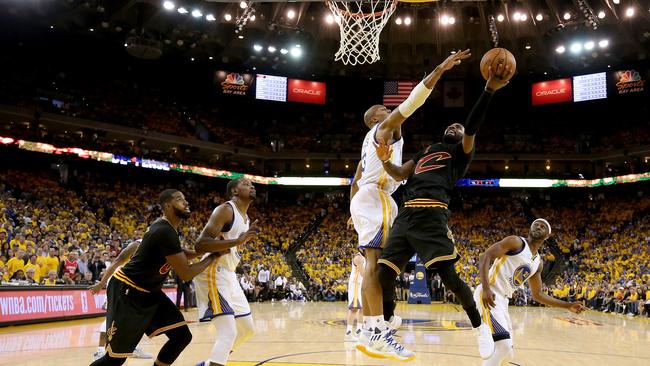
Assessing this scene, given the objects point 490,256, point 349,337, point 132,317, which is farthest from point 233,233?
point 349,337

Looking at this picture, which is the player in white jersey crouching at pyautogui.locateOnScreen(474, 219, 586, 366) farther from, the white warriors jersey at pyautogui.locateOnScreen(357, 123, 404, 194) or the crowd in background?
the crowd in background

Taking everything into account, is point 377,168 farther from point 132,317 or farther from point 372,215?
point 132,317

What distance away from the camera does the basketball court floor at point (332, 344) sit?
8.12 meters

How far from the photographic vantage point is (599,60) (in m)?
33.4

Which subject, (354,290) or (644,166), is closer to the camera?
(354,290)

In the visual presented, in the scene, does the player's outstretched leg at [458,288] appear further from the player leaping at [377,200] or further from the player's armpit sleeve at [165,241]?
the player's armpit sleeve at [165,241]

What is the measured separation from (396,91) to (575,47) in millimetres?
9788

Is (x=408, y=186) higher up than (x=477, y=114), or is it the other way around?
(x=477, y=114)

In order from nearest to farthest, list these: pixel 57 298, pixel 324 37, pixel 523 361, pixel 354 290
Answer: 1. pixel 523 361
2. pixel 354 290
3. pixel 57 298
4. pixel 324 37

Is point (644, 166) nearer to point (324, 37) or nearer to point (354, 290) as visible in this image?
point (324, 37)

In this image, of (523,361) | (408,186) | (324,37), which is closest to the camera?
(408,186)

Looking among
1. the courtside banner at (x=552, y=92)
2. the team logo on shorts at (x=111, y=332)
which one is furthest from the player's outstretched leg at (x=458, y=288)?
the courtside banner at (x=552, y=92)

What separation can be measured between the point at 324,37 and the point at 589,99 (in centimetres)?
1598

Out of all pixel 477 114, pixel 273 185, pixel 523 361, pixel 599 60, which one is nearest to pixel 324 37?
pixel 273 185
